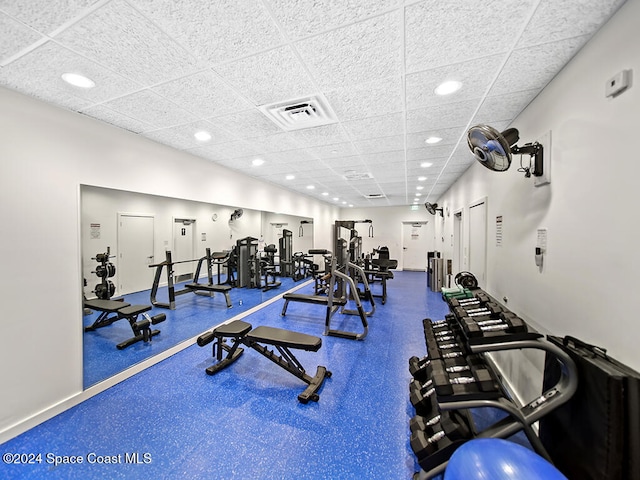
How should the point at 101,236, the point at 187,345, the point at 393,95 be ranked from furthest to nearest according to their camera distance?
Result: the point at 187,345, the point at 101,236, the point at 393,95

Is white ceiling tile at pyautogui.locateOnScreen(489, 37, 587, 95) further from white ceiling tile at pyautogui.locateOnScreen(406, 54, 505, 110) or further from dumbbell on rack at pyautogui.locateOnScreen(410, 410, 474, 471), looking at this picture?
dumbbell on rack at pyautogui.locateOnScreen(410, 410, 474, 471)

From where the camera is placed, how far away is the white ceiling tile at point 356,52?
4.45 feet

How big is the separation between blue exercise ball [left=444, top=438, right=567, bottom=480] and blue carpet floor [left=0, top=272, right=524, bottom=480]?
772mm

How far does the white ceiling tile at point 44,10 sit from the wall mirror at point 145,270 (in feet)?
4.75

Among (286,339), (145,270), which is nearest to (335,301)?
(286,339)

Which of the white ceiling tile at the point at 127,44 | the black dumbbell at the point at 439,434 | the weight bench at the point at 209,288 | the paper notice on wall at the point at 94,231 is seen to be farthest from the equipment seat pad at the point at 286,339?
the white ceiling tile at the point at 127,44

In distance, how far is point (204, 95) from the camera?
Result: 204cm

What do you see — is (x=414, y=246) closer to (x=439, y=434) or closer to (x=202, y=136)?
(x=202, y=136)

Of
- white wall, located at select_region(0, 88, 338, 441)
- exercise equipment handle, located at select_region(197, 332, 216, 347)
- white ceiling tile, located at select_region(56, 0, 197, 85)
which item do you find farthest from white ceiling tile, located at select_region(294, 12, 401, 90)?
exercise equipment handle, located at select_region(197, 332, 216, 347)

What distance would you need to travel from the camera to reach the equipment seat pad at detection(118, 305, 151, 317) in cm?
302

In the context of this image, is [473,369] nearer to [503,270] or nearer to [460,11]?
[503,270]

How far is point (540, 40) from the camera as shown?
4.71ft

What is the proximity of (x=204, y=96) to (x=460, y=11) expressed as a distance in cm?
187

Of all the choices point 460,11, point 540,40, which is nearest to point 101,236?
point 460,11
